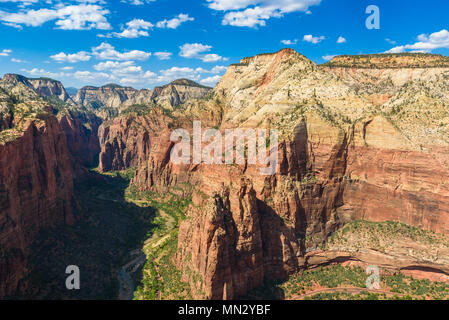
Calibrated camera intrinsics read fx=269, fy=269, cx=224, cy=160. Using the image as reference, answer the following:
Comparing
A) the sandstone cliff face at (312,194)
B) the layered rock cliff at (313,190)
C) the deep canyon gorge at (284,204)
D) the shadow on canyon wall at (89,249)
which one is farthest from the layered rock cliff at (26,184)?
the sandstone cliff face at (312,194)

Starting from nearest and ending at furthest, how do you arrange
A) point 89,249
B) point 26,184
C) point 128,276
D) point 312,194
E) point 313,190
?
point 312,194
point 313,190
point 26,184
point 128,276
point 89,249

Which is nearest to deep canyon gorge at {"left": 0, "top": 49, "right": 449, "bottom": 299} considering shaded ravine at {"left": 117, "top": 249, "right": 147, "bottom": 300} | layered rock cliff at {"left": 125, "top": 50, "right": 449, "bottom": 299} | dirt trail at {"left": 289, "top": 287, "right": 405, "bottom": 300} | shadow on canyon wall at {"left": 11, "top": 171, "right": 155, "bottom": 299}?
layered rock cliff at {"left": 125, "top": 50, "right": 449, "bottom": 299}

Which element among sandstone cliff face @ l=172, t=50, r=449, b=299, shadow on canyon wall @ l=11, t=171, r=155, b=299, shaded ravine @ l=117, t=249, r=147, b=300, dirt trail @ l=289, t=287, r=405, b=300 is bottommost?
shaded ravine @ l=117, t=249, r=147, b=300

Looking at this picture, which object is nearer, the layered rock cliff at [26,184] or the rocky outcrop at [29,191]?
the rocky outcrop at [29,191]

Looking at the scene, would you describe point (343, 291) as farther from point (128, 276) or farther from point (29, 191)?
point (29, 191)

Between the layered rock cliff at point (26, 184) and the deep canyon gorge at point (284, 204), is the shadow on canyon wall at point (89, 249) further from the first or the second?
the layered rock cliff at point (26, 184)

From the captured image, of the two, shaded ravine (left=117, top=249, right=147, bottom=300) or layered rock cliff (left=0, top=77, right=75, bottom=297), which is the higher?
layered rock cliff (left=0, top=77, right=75, bottom=297)

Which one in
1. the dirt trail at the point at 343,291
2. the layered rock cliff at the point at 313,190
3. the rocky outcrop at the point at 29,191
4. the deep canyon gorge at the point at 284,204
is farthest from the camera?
the dirt trail at the point at 343,291

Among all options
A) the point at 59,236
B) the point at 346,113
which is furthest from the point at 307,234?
the point at 59,236

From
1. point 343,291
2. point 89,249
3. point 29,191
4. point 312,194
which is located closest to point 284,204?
point 312,194

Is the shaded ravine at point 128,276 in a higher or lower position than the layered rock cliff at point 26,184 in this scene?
lower

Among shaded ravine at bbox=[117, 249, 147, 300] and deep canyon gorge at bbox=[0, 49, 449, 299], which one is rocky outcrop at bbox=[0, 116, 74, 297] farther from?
shaded ravine at bbox=[117, 249, 147, 300]
